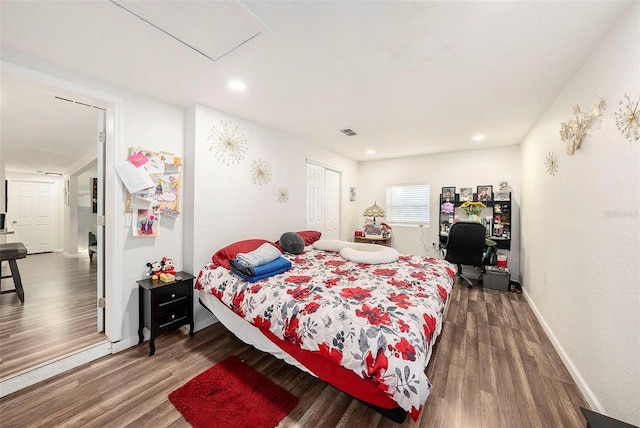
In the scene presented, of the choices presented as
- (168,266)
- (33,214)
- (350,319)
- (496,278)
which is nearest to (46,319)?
(168,266)

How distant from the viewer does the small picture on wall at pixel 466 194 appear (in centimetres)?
458

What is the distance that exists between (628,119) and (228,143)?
3.26m

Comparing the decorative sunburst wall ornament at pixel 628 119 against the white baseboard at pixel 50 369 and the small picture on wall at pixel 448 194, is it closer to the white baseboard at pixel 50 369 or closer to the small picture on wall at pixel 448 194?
the small picture on wall at pixel 448 194

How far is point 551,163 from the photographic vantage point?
8.28 feet

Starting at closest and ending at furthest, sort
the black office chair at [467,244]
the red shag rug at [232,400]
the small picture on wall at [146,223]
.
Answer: the red shag rug at [232,400] → the small picture on wall at [146,223] → the black office chair at [467,244]

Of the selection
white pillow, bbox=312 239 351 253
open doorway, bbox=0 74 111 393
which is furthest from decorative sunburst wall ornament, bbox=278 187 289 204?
open doorway, bbox=0 74 111 393

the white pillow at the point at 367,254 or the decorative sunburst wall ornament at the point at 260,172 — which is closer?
the white pillow at the point at 367,254

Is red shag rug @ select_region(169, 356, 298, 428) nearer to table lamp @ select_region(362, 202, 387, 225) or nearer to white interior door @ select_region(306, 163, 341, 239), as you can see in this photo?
white interior door @ select_region(306, 163, 341, 239)

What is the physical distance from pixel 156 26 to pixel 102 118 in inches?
53.2

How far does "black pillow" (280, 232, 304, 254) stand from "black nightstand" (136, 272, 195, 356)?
3.59 ft

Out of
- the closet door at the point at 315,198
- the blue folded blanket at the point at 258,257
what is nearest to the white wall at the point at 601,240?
the blue folded blanket at the point at 258,257

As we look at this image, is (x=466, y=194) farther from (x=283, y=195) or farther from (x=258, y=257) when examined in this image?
(x=258, y=257)

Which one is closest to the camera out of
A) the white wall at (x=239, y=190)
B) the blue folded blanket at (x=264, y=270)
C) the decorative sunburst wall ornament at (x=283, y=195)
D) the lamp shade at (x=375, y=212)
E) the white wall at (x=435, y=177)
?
the blue folded blanket at (x=264, y=270)

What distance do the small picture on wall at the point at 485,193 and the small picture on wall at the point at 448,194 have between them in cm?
42
